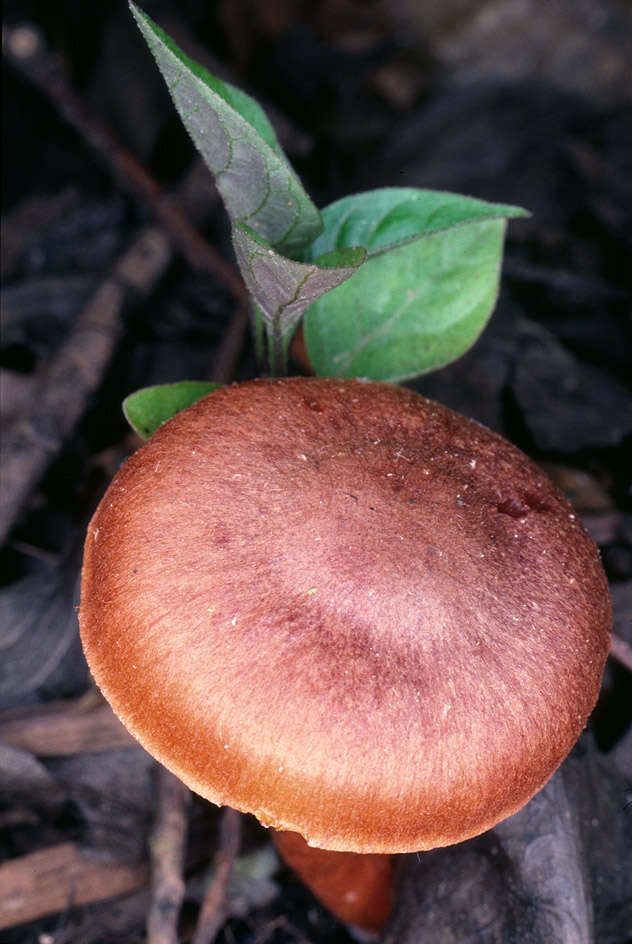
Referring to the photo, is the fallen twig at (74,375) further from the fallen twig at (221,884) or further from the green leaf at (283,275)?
the fallen twig at (221,884)

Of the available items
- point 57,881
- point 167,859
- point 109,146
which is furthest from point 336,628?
point 109,146

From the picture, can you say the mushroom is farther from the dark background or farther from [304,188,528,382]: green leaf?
the dark background

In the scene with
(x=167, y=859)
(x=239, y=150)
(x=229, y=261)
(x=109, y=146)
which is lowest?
(x=167, y=859)

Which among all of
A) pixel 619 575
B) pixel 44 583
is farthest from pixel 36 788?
pixel 619 575

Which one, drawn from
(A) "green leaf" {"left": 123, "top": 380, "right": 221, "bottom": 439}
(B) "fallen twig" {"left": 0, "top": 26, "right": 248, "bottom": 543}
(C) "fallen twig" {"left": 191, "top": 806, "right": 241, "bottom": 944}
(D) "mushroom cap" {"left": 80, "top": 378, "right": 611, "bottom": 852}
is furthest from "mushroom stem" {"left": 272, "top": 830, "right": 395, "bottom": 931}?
(B) "fallen twig" {"left": 0, "top": 26, "right": 248, "bottom": 543}

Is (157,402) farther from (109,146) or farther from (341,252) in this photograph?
(109,146)

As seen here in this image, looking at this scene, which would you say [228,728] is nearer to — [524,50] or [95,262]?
[95,262]

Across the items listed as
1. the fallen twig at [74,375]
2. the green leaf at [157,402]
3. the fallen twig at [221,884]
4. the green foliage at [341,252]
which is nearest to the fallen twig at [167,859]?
the fallen twig at [221,884]
